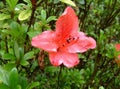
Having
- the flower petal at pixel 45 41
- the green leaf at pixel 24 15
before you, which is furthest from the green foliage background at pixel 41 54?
the flower petal at pixel 45 41

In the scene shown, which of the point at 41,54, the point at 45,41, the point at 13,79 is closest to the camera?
the point at 13,79

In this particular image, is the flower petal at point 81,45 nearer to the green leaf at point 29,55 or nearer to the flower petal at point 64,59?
the flower petal at point 64,59

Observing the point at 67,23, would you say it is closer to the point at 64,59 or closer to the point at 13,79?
the point at 64,59

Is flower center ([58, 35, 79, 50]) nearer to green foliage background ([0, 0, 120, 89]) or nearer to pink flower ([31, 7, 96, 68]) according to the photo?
pink flower ([31, 7, 96, 68])

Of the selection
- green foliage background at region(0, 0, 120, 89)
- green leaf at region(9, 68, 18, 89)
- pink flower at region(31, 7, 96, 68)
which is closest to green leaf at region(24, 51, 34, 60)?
green foliage background at region(0, 0, 120, 89)

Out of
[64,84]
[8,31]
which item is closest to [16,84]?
[8,31]

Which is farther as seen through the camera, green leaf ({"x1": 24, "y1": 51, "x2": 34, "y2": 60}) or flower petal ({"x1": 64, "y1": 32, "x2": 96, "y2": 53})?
green leaf ({"x1": 24, "y1": 51, "x2": 34, "y2": 60})

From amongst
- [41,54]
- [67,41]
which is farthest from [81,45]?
[41,54]
